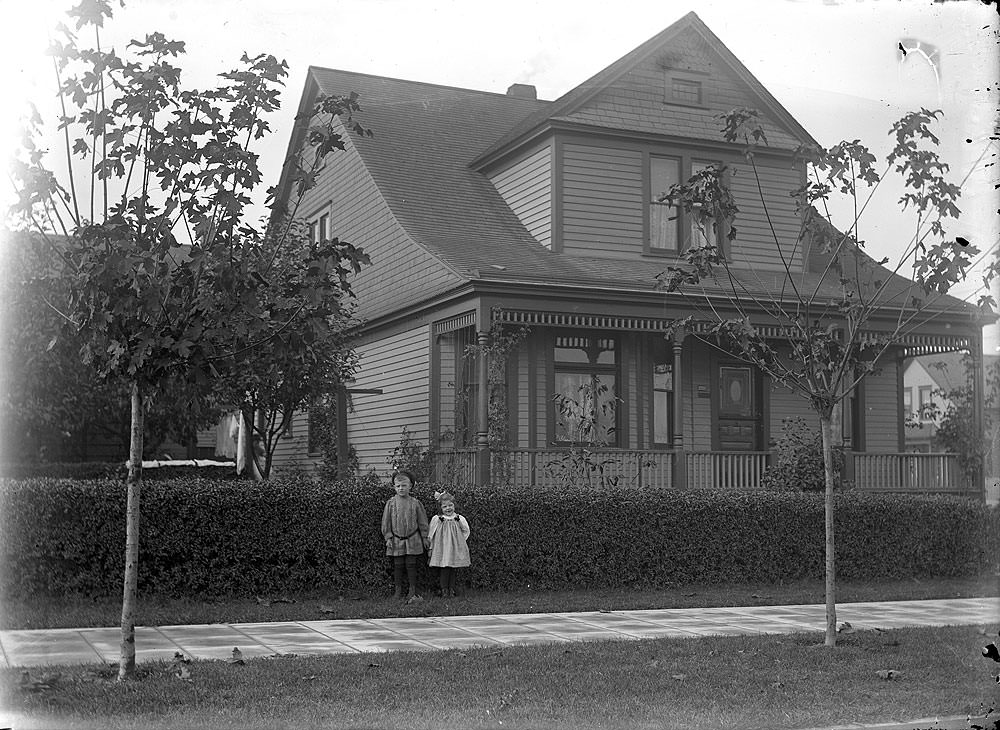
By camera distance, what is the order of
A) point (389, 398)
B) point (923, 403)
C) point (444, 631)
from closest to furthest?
point (444, 631) → point (389, 398) → point (923, 403)

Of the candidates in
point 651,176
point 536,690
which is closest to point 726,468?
point 651,176

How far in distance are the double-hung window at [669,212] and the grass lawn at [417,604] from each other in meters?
7.42

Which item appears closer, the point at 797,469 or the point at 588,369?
the point at 797,469

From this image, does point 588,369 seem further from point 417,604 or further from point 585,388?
point 417,604

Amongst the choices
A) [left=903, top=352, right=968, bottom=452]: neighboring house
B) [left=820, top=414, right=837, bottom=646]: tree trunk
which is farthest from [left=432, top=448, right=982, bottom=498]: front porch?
[left=903, top=352, right=968, bottom=452]: neighboring house

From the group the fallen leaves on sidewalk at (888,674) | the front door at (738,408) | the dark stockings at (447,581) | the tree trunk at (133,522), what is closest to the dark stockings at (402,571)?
the dark stockings at (447,581)

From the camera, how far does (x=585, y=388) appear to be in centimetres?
1992

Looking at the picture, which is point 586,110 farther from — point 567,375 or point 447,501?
point 447,501

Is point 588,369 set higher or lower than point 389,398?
higher

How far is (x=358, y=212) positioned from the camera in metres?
23.7

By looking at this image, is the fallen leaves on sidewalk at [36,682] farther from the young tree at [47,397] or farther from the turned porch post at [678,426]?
the turned porch post at [678,426]

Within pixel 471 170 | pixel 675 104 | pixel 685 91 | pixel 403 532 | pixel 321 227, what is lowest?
pixel 403 532

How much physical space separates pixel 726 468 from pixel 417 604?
8.09 meters

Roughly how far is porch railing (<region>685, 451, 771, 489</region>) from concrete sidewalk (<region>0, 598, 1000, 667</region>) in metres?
5.34
